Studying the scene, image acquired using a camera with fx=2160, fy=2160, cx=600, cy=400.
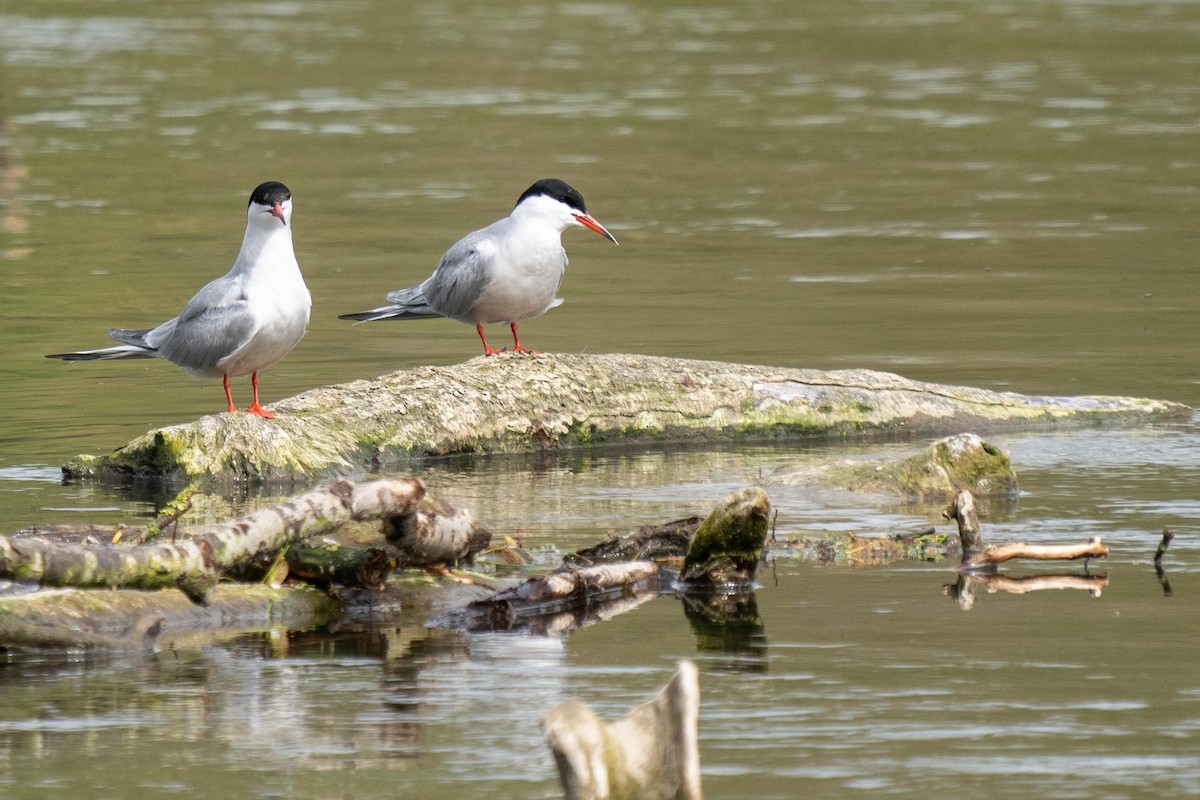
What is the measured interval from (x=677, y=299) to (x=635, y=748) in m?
11.1

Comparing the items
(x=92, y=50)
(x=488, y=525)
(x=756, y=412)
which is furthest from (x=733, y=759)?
(x=92, y=50)

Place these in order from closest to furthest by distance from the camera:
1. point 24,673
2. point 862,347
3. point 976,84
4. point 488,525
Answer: point 24,673 < point 488,525 < point 862,347 < point 976,84

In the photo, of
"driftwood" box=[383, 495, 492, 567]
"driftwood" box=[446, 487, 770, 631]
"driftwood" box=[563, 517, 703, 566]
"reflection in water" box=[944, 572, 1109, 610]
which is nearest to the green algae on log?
"driftwood" box=[563, 517, 703, 566]

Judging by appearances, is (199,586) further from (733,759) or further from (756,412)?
(756,412)

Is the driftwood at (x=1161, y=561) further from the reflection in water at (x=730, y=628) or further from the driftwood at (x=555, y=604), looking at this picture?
the driftwood at (x=555, y=604)

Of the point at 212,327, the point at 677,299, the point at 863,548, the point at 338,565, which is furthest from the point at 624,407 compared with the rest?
the point at 677,299

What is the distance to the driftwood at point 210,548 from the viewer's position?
652 cm

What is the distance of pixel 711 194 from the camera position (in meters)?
21.7

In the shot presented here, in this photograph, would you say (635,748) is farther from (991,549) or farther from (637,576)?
(991,549)

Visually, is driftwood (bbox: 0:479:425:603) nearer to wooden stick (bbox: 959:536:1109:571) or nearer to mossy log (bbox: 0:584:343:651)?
mossy log (bbox: 0:584:343:651)

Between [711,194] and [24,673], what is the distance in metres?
15.7

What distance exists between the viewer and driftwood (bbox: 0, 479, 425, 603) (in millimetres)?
6520

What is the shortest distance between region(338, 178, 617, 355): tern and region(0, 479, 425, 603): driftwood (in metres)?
4.41

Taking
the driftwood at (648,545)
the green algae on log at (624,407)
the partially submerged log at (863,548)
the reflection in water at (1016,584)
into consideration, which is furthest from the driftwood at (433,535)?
the green algae on log at (624,407)
